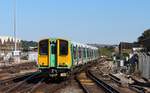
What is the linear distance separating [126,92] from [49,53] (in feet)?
24.3

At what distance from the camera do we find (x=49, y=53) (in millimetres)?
28266

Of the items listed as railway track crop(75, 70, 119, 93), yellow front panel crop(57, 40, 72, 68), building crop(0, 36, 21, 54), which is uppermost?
building crop(0, 36, 21, 54)

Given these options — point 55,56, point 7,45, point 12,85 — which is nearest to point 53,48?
point 55,56

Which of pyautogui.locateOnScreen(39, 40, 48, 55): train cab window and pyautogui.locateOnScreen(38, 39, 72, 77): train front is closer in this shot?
pyautogui.locateOnScreen(38, 39, 72, 77): train front

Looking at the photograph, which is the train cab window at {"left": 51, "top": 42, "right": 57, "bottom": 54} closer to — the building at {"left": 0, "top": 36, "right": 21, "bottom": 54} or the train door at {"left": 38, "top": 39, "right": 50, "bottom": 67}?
the train door at {"left": 38, "top": 39, "right": 50, "bottom": 67}

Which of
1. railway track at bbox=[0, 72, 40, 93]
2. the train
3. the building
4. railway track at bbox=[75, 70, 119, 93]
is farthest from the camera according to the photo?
the building

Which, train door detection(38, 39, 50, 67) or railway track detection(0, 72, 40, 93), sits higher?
train door detection(38, 39, 50, 67)

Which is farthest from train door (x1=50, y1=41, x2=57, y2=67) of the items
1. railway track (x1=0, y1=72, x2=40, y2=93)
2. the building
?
the building

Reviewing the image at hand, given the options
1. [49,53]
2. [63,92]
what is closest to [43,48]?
[49,53]

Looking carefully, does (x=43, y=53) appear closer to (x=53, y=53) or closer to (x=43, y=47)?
→ (x=43, y=47)

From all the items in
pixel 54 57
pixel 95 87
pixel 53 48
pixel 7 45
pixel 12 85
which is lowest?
pixel 95 87

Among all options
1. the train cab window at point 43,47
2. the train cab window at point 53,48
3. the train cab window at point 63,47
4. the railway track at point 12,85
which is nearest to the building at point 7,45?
the railway track at point 12,85

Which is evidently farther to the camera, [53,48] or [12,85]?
[53,48]

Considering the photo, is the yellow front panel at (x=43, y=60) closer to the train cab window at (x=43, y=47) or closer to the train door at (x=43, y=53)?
the train door at (x=43, y=53)
